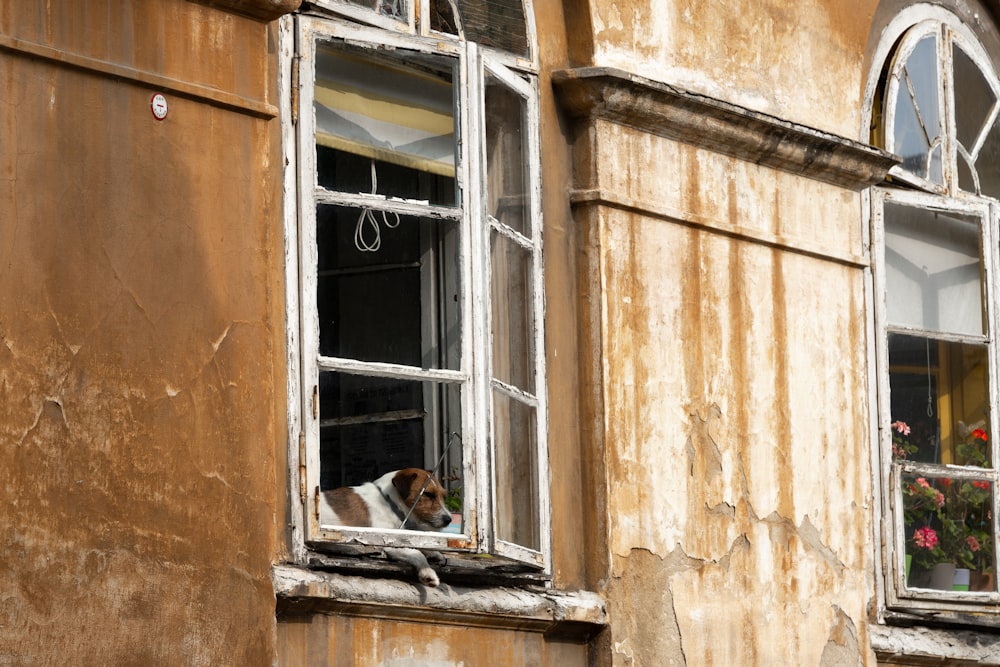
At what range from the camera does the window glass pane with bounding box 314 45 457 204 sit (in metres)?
6.53

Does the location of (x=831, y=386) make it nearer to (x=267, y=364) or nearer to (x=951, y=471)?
(x=951, y=471)

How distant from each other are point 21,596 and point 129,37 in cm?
162

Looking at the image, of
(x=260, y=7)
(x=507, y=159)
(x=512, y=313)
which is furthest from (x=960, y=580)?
(x=260, y=7)

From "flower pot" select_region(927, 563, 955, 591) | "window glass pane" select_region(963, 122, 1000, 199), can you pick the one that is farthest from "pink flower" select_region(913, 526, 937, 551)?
"window glass pane" select_region(963, 122, 1000, 199)

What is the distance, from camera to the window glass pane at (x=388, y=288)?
6453 millimetres

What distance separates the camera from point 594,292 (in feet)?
24.1

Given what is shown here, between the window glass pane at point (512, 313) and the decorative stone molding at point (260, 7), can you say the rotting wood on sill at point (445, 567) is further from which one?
the decorative stone molding at point (260, 7)

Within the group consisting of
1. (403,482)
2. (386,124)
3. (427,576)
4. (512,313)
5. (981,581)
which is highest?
(386,124)

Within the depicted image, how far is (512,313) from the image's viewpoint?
7.12m

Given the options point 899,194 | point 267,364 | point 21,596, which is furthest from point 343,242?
point 899,194

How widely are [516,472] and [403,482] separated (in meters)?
0.64

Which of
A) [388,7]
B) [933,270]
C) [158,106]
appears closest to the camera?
[158,106]

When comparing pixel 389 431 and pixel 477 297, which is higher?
pixel 477 297

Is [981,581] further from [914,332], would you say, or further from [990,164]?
[990,164]
